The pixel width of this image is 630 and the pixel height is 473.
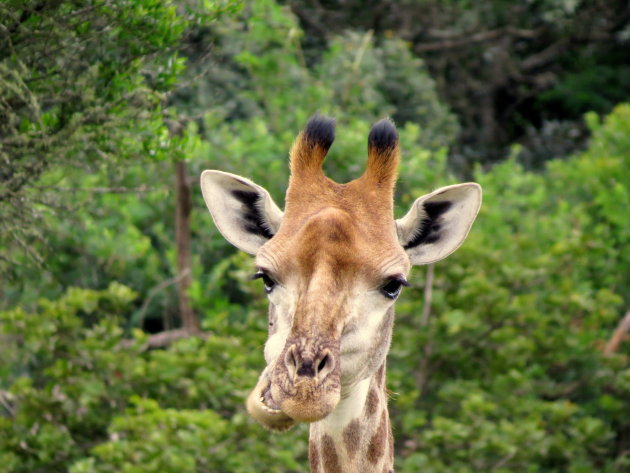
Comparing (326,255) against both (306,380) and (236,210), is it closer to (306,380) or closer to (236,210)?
(306,380)

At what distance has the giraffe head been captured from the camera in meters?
4.20

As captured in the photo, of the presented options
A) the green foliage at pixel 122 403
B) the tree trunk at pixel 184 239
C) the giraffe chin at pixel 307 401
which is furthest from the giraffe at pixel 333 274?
the tree trunk at pixel 184 239

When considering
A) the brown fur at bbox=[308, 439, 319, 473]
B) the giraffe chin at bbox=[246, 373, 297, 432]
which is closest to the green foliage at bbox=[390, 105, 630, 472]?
the brown fur at bbox=[308, 439, 319, 473]

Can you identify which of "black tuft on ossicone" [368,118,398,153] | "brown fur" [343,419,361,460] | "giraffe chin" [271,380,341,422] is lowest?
"brown fur" [343,419,361,460]

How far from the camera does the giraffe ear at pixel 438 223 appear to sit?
512 cm

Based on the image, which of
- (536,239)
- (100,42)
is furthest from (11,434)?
(536,239)

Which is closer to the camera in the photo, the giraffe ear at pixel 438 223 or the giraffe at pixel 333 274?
the giraffe at pixel 333 274

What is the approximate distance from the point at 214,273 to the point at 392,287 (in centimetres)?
632

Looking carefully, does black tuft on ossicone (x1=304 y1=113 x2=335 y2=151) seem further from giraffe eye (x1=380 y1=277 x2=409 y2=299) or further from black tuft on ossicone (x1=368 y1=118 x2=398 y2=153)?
giraffe eye (x1=380 y1=277 x2=409 y2=299)

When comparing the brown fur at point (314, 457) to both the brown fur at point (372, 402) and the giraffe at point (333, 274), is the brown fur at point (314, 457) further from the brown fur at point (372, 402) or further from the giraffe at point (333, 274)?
the brown fur at point (372, 402)

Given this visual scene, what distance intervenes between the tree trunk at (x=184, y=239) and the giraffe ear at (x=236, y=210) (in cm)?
487

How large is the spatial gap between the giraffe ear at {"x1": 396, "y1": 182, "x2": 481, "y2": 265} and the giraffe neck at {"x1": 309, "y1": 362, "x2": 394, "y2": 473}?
24.6 inches

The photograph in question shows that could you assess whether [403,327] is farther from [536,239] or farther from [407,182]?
[536,239]

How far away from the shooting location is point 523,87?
22031 millimetres
